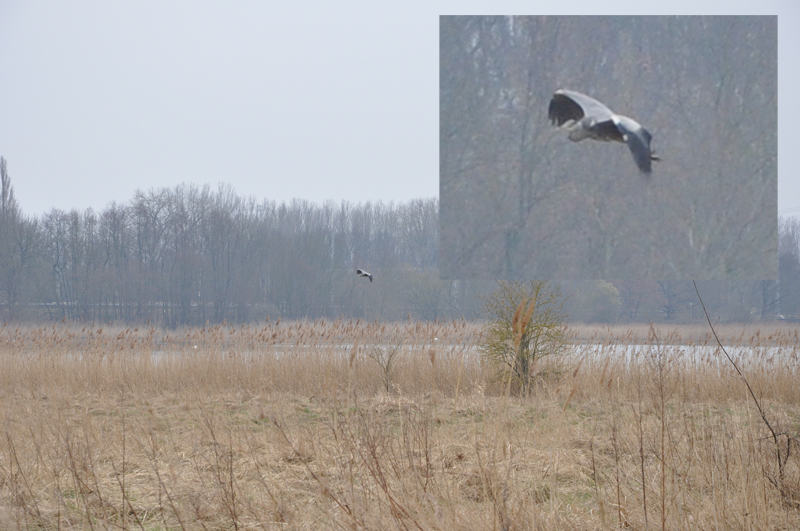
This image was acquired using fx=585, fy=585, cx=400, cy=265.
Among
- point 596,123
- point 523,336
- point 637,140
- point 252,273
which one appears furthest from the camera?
point 252,273

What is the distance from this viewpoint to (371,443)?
6.68 ft

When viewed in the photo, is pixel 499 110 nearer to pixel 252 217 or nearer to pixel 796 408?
pixel 796 408

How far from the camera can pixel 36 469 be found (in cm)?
282

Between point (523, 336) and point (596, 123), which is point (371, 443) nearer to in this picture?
point (523, 336)

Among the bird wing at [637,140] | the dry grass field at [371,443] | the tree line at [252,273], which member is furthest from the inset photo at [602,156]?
the tree line at [252,273]

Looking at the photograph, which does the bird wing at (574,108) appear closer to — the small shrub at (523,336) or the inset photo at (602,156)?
the inset photo at (602,156)

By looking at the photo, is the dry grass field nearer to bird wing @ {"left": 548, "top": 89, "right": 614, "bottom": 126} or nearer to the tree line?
bird wing @ {"left": 548, "top": 89, "right": 614, "bottom": 126}

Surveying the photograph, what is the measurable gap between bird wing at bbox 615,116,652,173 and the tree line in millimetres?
12052

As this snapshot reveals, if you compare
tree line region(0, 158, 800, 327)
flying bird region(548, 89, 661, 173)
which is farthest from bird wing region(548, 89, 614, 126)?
tree line region(0, 158, 800, 327)

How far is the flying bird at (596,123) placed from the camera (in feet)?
19.2

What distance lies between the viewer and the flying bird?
5852mm

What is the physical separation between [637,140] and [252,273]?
19.1 metres

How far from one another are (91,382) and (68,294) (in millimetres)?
19038

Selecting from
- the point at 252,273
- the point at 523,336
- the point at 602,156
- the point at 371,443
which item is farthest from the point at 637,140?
the point at 252,273
